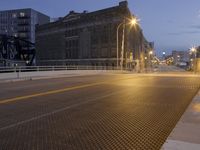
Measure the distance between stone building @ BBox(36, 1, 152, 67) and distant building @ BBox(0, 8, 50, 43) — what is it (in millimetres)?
34540

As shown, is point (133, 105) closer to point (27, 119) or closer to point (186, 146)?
point (27, 119)

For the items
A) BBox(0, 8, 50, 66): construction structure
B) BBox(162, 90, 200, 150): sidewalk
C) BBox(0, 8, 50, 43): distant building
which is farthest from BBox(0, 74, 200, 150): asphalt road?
BBox(0, 8, 50, 43): distant building

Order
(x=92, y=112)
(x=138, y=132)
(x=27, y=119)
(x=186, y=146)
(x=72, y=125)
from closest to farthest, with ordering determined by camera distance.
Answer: (x=186, y=146)
(x=138, y=132)
(x=72, y=125)
(x=27, y=119)
(x=92, y=112)

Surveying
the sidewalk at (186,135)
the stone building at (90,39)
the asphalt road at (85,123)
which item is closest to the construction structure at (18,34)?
the stone building at (90,39)

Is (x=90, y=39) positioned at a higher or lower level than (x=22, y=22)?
lower

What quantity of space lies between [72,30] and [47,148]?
98.8 metres

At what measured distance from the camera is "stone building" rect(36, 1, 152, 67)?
85.8m

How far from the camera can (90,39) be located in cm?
9444

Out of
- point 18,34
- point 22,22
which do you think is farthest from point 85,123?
point 18,34

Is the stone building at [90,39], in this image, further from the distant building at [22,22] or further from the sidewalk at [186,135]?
the sidewalk at [186,135]

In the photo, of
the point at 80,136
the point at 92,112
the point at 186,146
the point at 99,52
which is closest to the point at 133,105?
the point at 92,112

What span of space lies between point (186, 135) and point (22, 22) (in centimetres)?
15369

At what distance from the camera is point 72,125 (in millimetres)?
8305

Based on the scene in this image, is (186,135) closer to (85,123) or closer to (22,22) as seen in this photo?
(85,123)
